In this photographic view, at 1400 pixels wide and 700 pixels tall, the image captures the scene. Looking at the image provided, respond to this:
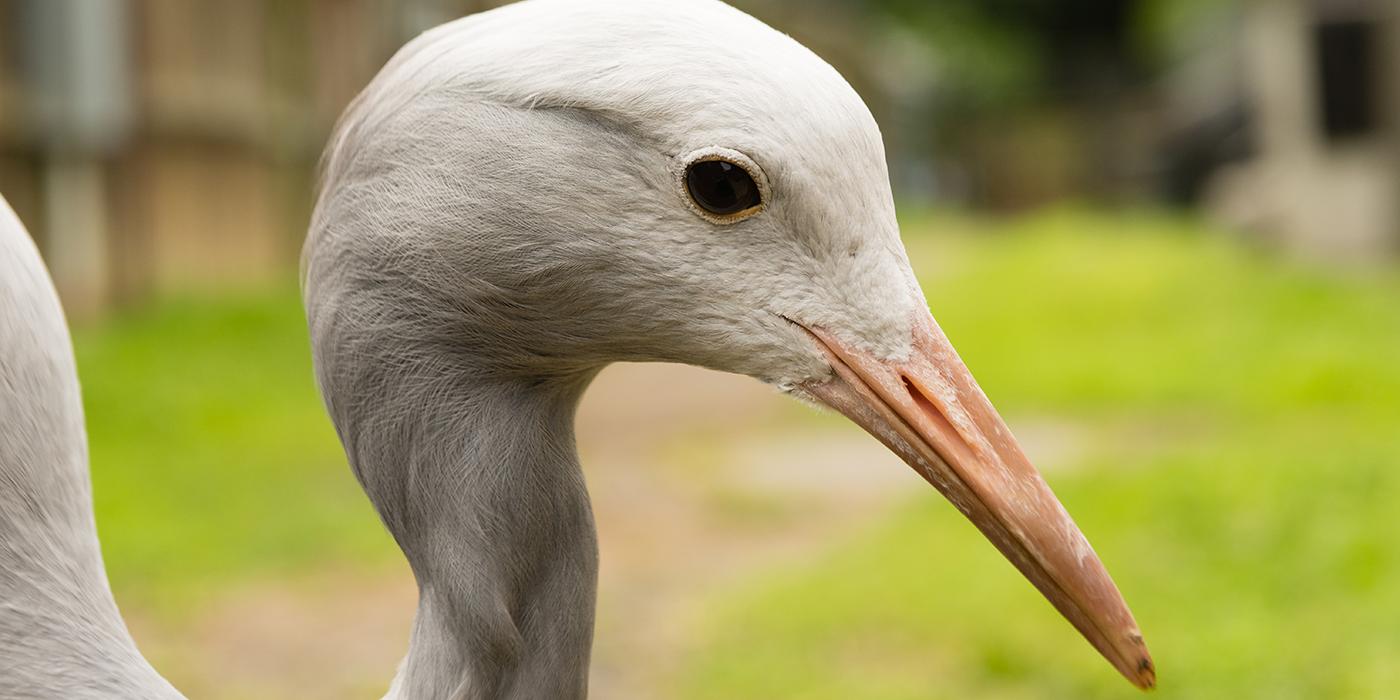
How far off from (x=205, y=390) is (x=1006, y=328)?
5.29 m

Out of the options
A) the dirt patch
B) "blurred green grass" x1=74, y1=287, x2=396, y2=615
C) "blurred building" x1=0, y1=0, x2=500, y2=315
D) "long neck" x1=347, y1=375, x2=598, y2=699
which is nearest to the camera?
"long neck" x1=347, y1=375, x2=598, y2=699

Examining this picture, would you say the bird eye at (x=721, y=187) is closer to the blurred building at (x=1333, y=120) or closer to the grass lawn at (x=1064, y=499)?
the grass lawn at (x=1064, y=499)

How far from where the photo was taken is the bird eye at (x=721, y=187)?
5.43 feet

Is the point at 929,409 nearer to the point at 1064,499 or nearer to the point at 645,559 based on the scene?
the point at 1064,499

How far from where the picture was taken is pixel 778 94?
1633 millimetres

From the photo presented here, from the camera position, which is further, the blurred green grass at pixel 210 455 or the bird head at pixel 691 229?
the blurred green grass at pixel 210 455

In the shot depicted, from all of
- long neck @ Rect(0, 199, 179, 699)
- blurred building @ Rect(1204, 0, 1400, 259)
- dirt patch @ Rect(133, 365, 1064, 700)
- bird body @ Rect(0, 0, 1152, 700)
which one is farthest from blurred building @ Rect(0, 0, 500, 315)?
bird body @ Rect(0, 0, 1152, 700)

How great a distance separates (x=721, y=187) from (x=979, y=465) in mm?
413

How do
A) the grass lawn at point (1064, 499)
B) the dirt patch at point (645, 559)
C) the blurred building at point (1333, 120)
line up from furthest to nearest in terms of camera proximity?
the blurred building at point (1333, 120), the dirt patch at point (645, 559), the grass lawn at point (1064, 499)

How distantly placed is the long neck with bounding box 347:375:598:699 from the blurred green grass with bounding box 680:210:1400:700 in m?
2.30

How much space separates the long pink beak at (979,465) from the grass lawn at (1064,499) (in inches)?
85.7

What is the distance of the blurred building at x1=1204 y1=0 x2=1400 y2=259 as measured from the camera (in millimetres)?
10844

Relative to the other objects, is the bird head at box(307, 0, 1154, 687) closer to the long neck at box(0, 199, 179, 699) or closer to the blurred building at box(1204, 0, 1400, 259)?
the long neck at box(0, 199, 179, 699)

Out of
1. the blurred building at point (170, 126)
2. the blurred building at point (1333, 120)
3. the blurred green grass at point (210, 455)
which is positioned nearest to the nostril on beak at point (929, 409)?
the blurred green grass at point (210, 455)
